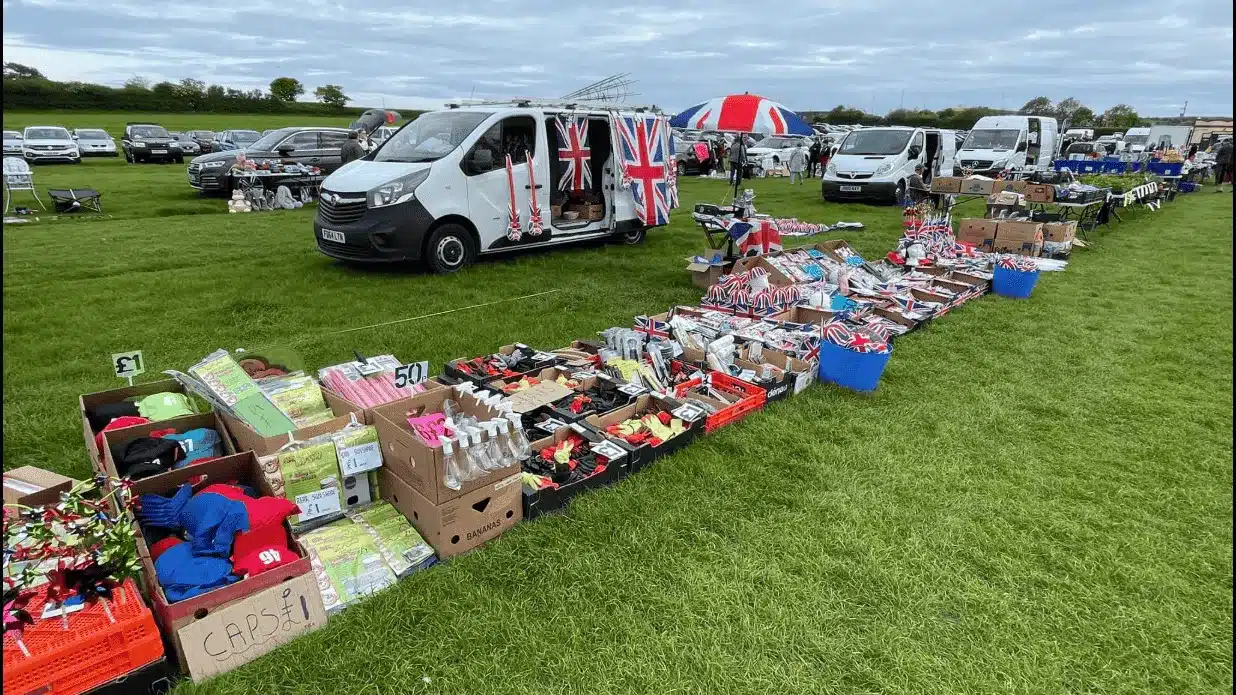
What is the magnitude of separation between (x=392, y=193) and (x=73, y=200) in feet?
29.6

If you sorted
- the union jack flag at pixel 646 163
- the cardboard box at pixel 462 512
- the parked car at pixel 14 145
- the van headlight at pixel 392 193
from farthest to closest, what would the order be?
the parked car at pixel 14 145 < the union jack flag at pixel 646 163 < the van headlight at pixel 392 193 < the cardboard box at pixel 462 512

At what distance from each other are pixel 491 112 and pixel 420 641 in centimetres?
670

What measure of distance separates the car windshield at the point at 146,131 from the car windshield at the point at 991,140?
28.3m

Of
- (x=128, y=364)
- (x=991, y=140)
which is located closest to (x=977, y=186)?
(x=991, y=140)

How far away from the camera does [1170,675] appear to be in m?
2.38

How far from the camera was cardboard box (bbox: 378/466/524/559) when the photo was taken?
278 centimetres

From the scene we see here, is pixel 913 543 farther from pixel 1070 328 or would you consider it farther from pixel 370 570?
pixel 1070 328

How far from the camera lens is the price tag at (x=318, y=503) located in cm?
287

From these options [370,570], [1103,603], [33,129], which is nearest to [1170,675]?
[1103,603]

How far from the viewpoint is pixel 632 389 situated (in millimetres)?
4156

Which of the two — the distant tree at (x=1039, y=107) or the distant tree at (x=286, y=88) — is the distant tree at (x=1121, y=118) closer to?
the distant tree at (x=1039, y=107)

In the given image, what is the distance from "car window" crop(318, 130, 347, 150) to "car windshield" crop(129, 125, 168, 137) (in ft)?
41.5

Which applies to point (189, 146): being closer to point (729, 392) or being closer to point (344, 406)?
point (344, 406)

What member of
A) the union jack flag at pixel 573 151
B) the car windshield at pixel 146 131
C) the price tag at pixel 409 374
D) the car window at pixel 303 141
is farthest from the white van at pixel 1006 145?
the car windshield at pixel 146 131
